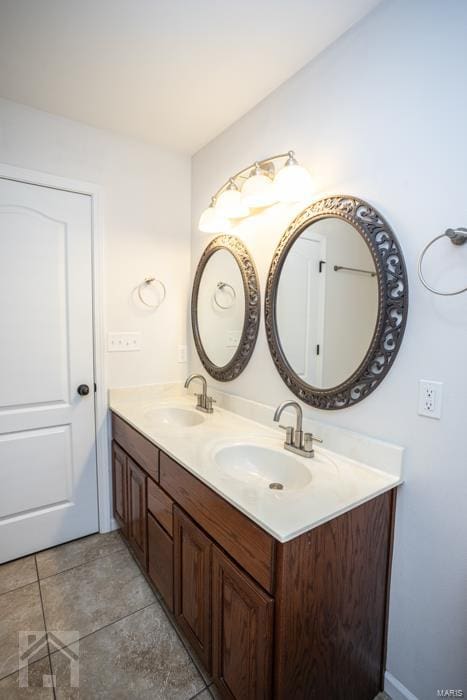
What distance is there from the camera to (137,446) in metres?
1.74

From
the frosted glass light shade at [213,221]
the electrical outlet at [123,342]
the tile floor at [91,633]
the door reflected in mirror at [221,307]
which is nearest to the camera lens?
the tile floor at [91,633]

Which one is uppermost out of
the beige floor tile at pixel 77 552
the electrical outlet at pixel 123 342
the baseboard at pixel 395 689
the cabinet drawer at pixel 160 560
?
the electrical outlet at pixel 123 342

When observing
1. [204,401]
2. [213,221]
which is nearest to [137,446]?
[204,401]

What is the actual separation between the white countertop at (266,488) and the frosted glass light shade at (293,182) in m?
1.07

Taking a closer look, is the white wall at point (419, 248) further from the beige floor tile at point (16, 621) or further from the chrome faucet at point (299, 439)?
the beige floor tile at point (16, 621)

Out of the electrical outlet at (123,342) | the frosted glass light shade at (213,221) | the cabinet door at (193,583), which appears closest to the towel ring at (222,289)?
the frosted glass light shade at (213,221)

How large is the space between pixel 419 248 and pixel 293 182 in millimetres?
578

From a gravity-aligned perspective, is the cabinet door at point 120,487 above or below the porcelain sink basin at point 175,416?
below

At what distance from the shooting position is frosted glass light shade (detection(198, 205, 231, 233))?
180cm

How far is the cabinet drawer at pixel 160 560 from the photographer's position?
57.2 inches

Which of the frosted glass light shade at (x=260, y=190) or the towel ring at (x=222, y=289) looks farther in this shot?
the towel ring at (x=222, y=289)

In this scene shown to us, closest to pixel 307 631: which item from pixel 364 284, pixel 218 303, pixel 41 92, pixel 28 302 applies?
pixel 364 284

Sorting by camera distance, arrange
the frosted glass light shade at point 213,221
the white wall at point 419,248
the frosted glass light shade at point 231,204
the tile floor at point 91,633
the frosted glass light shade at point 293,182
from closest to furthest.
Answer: the white wall at point 419,248
the tile floor at point 91,633
the frosted glass light shade at point 293,182
the frosted glass light shade at point 231,204
the frosted glass light shade at point 213,221

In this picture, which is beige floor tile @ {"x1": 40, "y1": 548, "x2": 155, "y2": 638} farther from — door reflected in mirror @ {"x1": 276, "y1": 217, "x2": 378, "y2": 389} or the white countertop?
door reflected in mirror @ {"x1": 276, "y1": 217, "x2": 378, "y2": 389}
